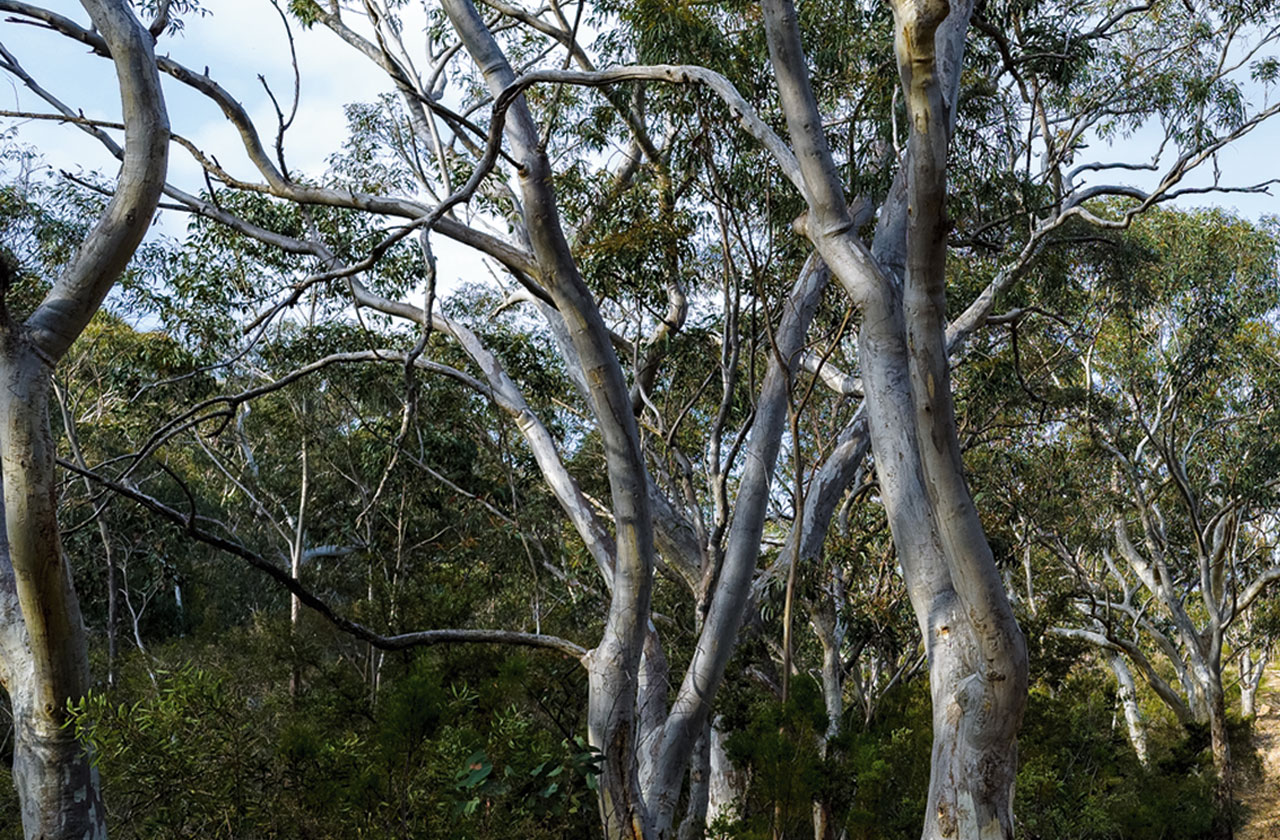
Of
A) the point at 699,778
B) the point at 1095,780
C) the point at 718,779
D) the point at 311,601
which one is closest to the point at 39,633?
the point at 311,601

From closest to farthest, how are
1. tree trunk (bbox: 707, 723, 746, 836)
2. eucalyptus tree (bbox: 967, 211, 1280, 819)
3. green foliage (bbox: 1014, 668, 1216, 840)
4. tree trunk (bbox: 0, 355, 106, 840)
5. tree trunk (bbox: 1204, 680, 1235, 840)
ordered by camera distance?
1. tree trunk (bbox: 0, 355, 106, 840)
2. green foliage (bbox: 1014, 668, 1216, 840)
3. tree trunk (bbox: 707, 723, 746, 836)
4. tree trunk (bbox: 1204, 680, 1235, 840)
5. eucalyptus tree (bbox: 967, 211, 1280, 819)

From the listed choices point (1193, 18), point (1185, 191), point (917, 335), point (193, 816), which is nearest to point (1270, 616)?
point (1193, 18)

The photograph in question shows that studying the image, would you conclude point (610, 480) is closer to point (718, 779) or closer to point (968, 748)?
point (968, 748)

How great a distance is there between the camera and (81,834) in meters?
3.38

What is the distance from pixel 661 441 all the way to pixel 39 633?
200 inches

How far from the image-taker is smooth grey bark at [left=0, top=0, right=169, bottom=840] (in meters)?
3.31

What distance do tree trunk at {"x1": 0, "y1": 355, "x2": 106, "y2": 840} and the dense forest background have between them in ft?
0.31

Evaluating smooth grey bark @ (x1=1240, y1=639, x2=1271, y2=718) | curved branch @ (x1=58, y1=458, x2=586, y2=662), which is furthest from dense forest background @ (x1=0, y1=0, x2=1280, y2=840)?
smooth grey bark @ (x1=1240, y1=639, x2=1271, y2=718)

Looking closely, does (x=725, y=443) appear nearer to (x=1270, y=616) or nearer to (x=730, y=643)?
(x=730, y=643)

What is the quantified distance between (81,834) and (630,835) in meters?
1.67

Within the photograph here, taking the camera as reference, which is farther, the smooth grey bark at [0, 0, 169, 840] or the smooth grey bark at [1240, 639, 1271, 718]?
the smooth grey bark at [1240, 639, 1271, 718]

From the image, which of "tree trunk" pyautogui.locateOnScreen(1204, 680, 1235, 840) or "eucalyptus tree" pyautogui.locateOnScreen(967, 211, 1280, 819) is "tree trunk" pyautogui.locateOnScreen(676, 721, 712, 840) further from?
"tree trunk" pyautogui.locateOnScreen(1204, 680, 1235, 840)

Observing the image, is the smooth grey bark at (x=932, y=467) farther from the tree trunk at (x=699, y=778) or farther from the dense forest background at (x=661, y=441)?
the tree trunk at (x=699, y=778)

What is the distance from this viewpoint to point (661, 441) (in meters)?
8.02
